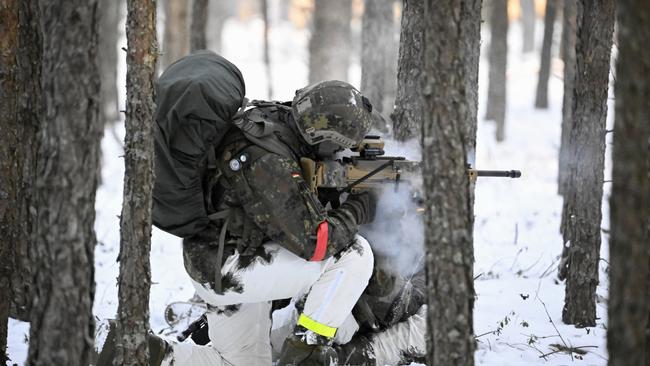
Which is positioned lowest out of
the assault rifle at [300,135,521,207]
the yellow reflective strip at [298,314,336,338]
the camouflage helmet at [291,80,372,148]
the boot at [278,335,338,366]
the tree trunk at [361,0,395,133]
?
the boot at [278,335,338,366]

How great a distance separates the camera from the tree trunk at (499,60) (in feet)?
54.2

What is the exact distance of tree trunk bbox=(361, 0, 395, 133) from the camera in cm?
961

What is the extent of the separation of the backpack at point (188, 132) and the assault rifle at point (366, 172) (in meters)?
0.70

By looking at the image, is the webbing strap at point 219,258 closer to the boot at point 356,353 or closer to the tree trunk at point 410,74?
the boot at point 356,353

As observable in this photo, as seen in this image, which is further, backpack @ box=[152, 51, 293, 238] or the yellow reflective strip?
the yellow reflective strip

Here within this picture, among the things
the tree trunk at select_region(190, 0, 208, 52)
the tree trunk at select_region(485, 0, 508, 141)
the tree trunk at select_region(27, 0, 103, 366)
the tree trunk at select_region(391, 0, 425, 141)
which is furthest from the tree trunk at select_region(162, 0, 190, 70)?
the tree trunk at select_region(27, 0, 103, 366)

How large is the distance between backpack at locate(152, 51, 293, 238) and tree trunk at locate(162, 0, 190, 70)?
10.2 m

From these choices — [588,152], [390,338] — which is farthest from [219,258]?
[588,152]

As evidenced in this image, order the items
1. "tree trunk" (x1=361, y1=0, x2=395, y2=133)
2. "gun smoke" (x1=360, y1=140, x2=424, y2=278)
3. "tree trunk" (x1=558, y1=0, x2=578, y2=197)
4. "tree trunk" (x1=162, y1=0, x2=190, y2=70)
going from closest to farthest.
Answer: "gun smoke" (x1=360, y1=140, x2=424, y2=278) < "tree trunk" (x1=558, y1=0, x2=578, y2=197) < "tree trunk" (x1=361, y1=0, x2=395, y2=133) < "tree trunk" (x1=162, y1=0, x2=190, y2=70)

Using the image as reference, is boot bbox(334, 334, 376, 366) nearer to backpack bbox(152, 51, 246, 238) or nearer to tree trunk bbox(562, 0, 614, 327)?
backpack bbox(152, 51, 246, 238)

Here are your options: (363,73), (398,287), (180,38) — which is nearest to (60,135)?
(398,287)

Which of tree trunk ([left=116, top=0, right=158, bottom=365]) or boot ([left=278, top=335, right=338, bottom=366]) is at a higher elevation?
tree trunk ([left=116, top=0, right=158, bottom=365])

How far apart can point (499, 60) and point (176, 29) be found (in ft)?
24.1

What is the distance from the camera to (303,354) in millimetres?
4168
